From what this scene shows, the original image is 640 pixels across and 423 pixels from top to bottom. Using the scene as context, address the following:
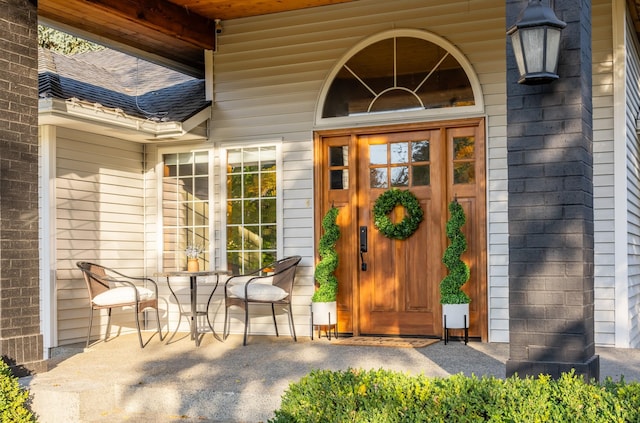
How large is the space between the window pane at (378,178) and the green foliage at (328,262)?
1.60ft

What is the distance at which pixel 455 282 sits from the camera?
6.77 metres

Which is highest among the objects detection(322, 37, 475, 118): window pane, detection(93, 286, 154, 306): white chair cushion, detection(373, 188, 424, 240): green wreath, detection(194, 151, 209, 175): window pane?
detection(322, 37, 475, 118): window pane

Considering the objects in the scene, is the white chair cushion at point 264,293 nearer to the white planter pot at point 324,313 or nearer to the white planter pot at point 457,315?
the white planter pot at point 324,313

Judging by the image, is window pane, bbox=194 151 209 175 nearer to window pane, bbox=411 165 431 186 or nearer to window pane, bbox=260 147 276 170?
window pane, bbox=260 147 276 170

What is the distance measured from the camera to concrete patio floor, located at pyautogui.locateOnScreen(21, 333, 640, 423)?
4895 mm

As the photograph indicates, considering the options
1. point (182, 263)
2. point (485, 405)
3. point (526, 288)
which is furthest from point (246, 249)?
point (485, 405)

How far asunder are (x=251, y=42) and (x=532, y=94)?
4.66m

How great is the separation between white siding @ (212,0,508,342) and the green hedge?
3730 millimetres

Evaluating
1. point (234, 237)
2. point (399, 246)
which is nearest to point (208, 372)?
point (399, 246)

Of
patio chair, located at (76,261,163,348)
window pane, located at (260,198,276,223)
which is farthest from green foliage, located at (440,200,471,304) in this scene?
patio chair, located at (76,261,163,348)

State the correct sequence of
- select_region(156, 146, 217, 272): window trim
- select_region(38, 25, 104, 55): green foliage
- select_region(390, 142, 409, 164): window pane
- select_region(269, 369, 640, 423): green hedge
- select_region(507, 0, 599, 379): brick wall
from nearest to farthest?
select_region(269, 369, 640, 423): green hedge
select_region(507, 0, 599, 379): brick wall
select_region(390, 142, 409, 164): window pane
select_region(156, 146, 217, 272): window trim
select_region(38, 25, 104, 55): green foliage

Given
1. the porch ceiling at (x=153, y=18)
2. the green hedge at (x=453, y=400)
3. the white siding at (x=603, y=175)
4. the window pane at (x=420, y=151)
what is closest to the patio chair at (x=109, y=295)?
the porch ceiling at (x=153, y=18)

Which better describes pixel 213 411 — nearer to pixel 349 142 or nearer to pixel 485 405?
pixel 485 405

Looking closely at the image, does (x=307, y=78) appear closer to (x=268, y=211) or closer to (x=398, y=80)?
(x=398, y=80)
